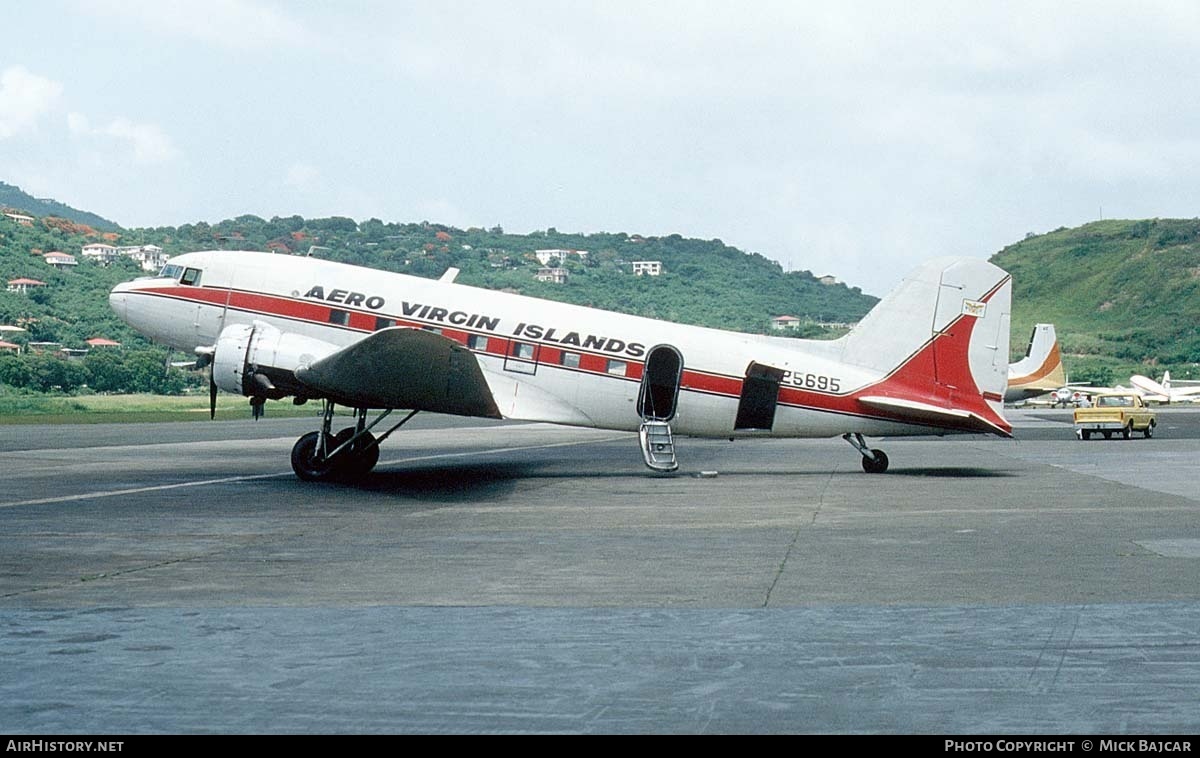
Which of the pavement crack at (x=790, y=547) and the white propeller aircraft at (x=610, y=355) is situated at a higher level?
the white propeller aircraft at (x=610, y=355)

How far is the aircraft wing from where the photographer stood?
21.6 meters

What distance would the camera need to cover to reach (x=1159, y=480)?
24828mm

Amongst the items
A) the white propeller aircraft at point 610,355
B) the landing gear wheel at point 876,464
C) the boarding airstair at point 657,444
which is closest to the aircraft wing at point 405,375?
the white propeller aircraft at point 610,355

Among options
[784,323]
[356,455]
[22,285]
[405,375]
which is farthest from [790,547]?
[784,323]

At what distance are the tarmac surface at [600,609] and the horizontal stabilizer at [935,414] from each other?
265 cm

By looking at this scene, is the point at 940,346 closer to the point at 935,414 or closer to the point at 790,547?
the point at 935,414

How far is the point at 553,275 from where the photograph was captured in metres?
132

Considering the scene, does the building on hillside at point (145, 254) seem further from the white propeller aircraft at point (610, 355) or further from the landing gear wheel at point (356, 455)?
the landing gear wheel at point (356, 455)

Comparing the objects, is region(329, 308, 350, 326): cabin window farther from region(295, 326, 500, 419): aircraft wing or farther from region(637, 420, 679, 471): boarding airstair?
region(637, 420, 679, 471): boarding airstair

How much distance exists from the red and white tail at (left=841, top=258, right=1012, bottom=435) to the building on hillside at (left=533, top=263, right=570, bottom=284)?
10103 centimetres

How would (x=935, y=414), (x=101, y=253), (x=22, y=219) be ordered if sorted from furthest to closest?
(x=22, y=219), (x=101, y=253), (x=935, y=414)

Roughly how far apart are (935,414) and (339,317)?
12.7 metres

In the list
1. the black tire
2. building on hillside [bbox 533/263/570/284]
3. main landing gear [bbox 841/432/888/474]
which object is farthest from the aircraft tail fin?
building on hillside [bbox 533/263/570/284]

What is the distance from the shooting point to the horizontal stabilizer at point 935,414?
2602 centimetres
